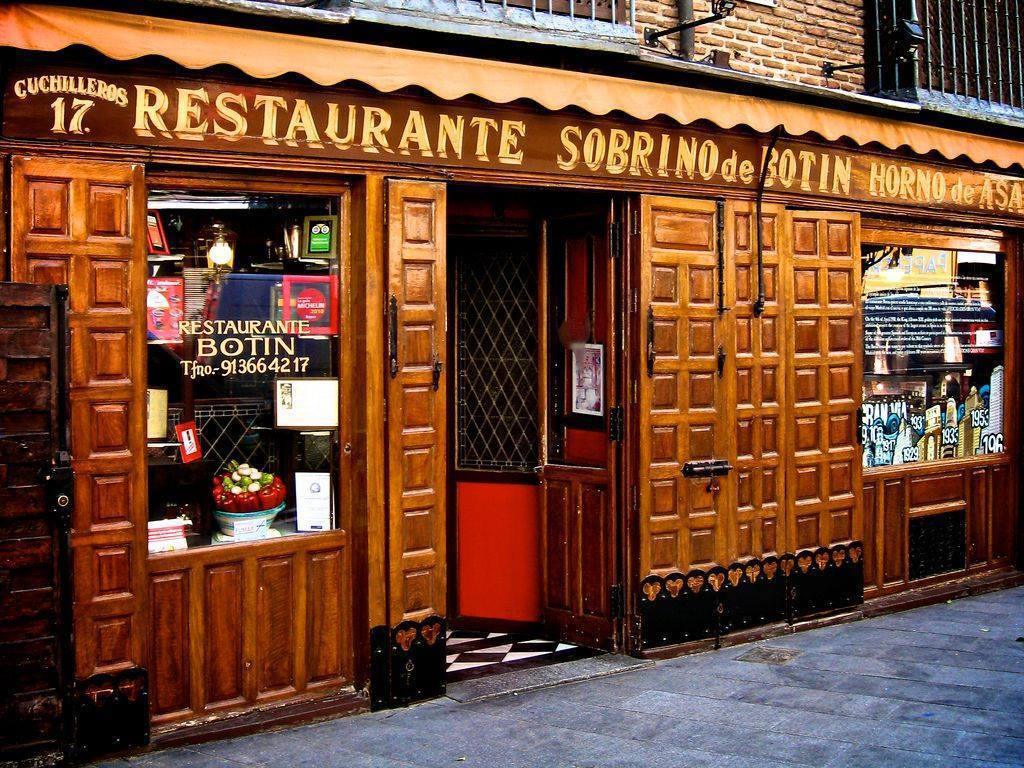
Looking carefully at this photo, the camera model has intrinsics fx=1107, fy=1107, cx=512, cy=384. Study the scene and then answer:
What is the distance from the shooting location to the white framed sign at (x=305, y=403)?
251 inches

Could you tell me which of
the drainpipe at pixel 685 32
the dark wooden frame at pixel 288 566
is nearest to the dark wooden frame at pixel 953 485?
the drainpipe at pixel 685 32

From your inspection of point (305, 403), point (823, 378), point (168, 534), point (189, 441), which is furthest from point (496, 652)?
point (823, 378)

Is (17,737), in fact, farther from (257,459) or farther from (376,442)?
(376,442)

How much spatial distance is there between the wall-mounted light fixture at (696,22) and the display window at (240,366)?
2.97 m

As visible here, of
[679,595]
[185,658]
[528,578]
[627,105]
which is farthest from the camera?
[528,578]

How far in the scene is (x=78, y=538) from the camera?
546cm

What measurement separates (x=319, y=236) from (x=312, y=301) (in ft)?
1.24

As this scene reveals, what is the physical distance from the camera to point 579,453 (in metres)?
7.88

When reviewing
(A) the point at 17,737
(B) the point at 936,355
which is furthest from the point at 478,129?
(B) the point at 936,355

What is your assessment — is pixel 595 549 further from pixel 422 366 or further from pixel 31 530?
pixel 31 530

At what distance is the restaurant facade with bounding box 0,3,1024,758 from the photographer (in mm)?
5434

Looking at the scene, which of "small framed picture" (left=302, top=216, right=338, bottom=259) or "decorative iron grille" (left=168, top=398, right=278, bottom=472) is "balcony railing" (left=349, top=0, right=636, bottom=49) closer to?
"small framed picture" (left=302, top=216, right=338, bottom=259)

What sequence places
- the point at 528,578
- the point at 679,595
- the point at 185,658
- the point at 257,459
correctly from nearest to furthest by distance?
the point at 185,658
the point at 257,459
the point at 679,595
the point at 528,578

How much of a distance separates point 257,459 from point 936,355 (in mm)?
6263
